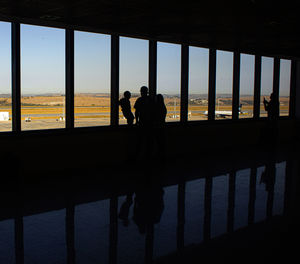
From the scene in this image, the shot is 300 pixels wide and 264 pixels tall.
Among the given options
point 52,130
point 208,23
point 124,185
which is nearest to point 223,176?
point 124,185

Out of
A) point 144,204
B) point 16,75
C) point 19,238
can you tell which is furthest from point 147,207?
point 16,75

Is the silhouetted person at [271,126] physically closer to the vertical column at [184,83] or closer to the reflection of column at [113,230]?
the vertical column at [184,83]

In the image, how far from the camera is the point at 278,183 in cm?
691

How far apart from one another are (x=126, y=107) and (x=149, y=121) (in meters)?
0.71

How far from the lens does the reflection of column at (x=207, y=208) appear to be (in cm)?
425

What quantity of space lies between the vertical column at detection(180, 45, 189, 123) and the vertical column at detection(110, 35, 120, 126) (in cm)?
235

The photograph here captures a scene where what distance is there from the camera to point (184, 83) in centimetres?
1089

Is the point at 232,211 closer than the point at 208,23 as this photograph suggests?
Yes

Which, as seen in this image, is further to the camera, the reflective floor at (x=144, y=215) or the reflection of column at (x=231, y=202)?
the reflection of column at (x=231, y=202)

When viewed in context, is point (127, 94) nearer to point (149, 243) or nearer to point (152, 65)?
point (152, 65)

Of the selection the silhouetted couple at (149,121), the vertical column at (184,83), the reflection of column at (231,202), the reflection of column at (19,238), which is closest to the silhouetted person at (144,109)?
the silhouetted couple at (149,121)

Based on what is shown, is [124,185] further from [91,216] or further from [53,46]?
[53,46]

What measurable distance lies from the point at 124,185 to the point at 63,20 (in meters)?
3.37

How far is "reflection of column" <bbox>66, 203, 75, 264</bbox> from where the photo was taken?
11.7 ft
